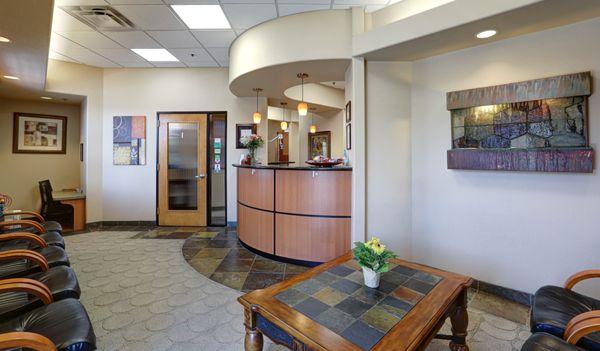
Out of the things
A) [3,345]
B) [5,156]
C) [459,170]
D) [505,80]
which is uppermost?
[505,80]

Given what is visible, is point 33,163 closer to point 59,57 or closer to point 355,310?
point 59,57

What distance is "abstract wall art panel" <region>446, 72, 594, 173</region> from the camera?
89.4 inches

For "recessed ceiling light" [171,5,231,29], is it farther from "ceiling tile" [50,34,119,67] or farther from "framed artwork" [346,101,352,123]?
"ceiling tile" [50,34,119,67]

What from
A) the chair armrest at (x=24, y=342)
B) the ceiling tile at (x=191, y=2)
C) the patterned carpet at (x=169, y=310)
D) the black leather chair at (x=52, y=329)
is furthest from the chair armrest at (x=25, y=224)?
the ceiling tile at (x=191, y=2)

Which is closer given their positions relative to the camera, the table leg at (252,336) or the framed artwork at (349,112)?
the table leg at (252,336)

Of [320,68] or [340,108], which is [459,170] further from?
[340,108]

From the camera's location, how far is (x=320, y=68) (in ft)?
11.9

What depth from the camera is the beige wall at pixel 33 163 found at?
550cm

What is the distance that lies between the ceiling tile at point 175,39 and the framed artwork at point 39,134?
3.73 metres

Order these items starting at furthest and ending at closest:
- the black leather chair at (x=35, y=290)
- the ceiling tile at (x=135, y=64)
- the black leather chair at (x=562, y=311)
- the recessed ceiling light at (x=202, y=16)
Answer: the ceiling tile at (x=135, y=64)
the recessed ceiling light at (x=202, y=16)
the black leather chair at (x=35, y=290)
the black leather chair at (x=562, y=311)

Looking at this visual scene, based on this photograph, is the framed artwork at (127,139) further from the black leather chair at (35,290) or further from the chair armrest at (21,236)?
the black leather chair at (35,290)

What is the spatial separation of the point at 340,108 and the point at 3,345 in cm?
700

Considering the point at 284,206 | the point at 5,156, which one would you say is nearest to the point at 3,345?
the point at 284,206

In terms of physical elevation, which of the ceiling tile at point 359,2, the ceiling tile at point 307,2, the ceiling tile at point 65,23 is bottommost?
the ceiling tile at point 359,2
